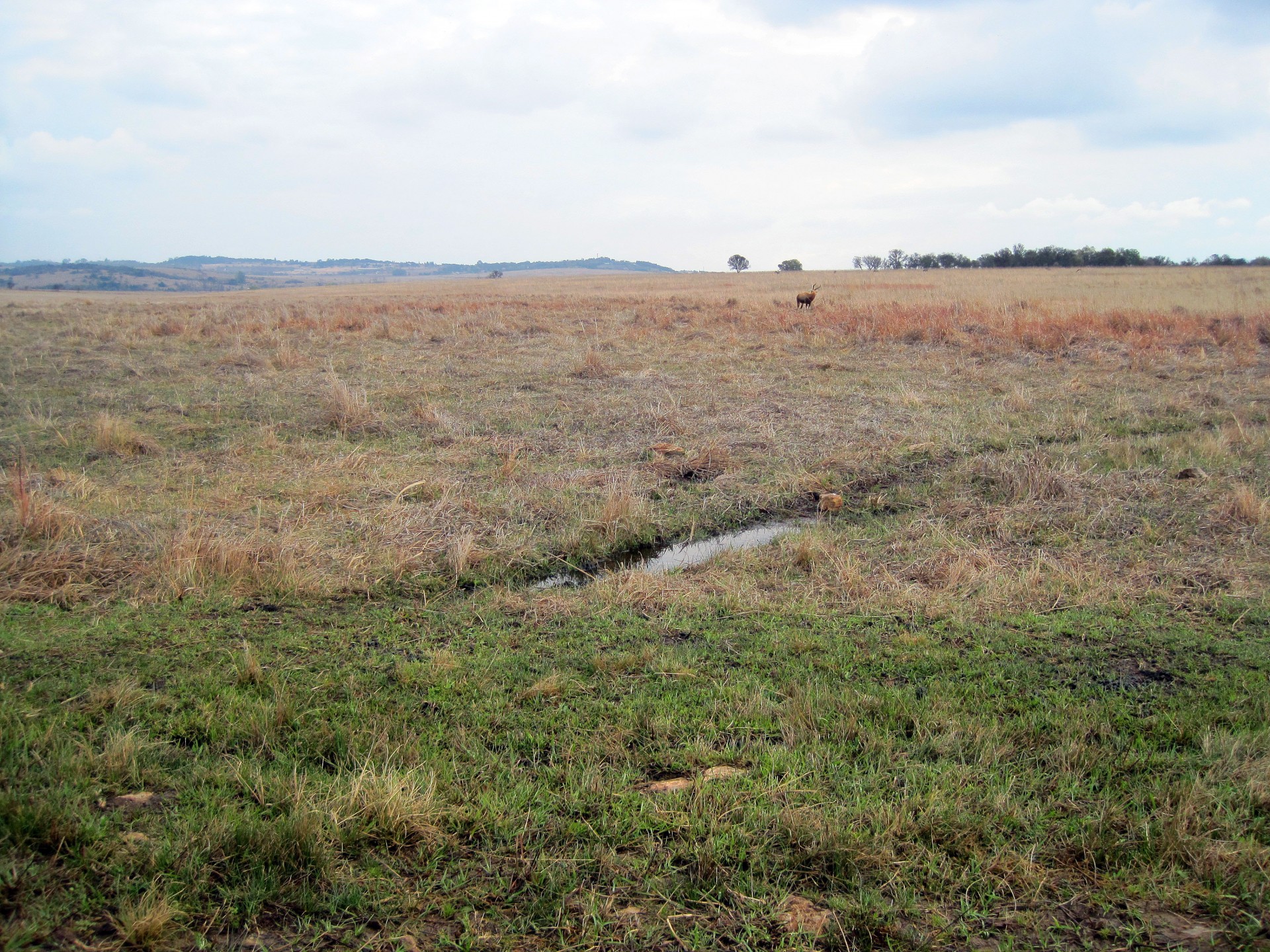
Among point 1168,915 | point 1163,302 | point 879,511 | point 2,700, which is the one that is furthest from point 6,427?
point 1163,302

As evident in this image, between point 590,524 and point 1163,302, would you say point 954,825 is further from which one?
point 1163,302

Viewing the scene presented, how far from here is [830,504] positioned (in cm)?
765

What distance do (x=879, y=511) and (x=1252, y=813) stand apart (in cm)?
472

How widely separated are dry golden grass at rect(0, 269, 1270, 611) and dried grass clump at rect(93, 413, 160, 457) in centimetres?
4

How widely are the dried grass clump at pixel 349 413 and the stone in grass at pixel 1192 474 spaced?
9503 millimetres

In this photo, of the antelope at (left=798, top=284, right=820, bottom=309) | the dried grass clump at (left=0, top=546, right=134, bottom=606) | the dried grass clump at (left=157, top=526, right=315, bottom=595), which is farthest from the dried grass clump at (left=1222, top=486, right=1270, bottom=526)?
the antelope at (left=798, top=284, right=820, bottom=309)

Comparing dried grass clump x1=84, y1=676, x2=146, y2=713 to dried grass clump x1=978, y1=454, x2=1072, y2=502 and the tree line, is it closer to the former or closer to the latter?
dried grass clump x1=978, y1=454, x2=1072, y2=502

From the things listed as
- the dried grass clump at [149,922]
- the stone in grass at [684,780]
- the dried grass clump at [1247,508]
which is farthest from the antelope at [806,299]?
the dried grass clump at [149,922]

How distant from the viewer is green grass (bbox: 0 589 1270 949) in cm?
250

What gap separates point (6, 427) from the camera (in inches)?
379

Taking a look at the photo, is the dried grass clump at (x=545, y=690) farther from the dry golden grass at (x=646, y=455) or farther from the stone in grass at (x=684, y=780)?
the dry golden grass at (x=646, y=455)

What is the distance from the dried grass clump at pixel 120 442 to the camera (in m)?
8.72

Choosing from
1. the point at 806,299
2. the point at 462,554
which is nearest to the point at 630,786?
the point at 462,554

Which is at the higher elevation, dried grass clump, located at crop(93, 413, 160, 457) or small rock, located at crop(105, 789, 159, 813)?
dried grass clump, located at crop(93, 413, 160, 457)
